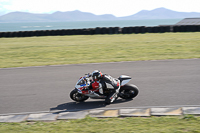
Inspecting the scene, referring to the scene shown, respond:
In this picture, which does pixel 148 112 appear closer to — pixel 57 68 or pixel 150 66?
pixel 150 66

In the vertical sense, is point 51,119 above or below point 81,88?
below

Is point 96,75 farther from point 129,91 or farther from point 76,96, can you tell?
Result: point 129,91

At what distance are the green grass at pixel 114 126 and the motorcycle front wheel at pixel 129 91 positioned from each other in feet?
5.82

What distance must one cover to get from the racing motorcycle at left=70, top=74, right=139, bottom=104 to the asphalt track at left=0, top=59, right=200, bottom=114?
0.20 metres

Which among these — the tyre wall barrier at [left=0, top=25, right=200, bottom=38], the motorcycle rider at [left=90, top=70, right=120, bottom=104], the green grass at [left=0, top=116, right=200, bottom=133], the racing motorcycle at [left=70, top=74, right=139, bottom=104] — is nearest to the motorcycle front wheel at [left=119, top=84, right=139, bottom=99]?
the racing motorcycle at [left=70, top=74, right=139, bottom=104]

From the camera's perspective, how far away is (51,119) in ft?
22.3

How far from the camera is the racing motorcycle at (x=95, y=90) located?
309 inches

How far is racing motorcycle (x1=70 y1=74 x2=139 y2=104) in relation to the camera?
7.85m

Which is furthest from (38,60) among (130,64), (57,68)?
(130,64)

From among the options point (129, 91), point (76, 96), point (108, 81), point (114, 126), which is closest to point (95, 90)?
point (108, 81)

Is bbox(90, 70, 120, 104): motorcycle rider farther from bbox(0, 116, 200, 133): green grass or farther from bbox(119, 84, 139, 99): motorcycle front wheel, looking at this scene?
bbox(0, 116, 200, 133): green grass

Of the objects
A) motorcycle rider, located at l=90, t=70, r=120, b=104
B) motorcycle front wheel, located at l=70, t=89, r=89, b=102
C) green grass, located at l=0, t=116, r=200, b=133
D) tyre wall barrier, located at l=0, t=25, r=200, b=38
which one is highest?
tyre wall barrier, located at l=0, t=25, r=200, b=38

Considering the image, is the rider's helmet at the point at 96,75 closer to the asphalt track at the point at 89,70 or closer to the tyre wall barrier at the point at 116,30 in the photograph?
the asphalt track at the point at 89,70

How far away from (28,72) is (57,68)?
144 centimetres
